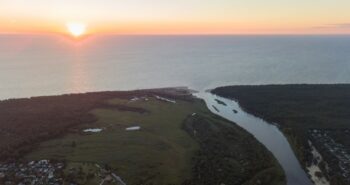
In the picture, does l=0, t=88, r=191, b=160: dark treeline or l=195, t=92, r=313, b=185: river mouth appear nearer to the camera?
l=195, t=92, r=313, b=185: river mouth

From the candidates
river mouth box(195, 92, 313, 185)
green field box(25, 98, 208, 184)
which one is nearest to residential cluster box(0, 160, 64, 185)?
green field box(25, 98, 208, 184)

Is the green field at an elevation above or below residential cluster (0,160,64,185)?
above

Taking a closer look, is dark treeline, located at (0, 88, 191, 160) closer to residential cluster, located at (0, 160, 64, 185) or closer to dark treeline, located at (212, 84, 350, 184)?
residential cluster, located at (0, 160, 64, 185)

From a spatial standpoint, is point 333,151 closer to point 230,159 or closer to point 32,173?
point 230,159

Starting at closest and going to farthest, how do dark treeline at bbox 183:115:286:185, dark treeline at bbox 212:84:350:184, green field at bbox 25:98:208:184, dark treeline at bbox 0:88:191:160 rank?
dark treeline at bbox 183:115:286:185 → green field at bbox 25:98:208:184 → dark treeline at bbox 0:88:191:160 → dark treeline at bbox 212:84:350:184

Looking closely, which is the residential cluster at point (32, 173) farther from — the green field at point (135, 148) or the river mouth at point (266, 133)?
the river mouth at point (266, 133)

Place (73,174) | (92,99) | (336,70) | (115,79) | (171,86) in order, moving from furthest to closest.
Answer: (336,70), (115,79), (171,86), (92,99), (73,174)

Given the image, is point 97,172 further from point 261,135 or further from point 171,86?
point 171,86

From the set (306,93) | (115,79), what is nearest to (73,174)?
(306,93)
